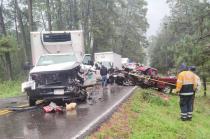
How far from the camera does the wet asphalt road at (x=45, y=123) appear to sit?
9988 millimetres

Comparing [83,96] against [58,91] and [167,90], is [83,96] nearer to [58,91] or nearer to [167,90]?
[58,91]

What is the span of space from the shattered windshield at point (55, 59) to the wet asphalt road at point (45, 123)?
9.74 feet

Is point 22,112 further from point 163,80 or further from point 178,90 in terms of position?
point 163,80

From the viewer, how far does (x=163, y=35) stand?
88.2 metres

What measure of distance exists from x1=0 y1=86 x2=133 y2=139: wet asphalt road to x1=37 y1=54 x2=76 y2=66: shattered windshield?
9.74ft

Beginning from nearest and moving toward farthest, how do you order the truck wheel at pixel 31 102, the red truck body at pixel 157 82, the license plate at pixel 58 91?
1. the license plate at pixel 58 91
2. the truck wheel at pixel 31 102
3. the red truck body at pixel 157 82

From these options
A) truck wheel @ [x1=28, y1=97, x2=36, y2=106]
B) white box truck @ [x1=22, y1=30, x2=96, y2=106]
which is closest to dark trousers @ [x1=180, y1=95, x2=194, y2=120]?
white box truck @ [x1=22, y1=30, x2=96, y2=106]

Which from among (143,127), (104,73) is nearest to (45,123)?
(143,127)

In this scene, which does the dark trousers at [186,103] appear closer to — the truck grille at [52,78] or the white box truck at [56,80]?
the white box truck at [56,80]

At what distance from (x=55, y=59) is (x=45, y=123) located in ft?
21.4

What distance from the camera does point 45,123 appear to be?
1184cm

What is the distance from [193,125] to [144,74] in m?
16.2

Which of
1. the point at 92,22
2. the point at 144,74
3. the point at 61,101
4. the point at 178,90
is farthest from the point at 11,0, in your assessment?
the point at 178,90

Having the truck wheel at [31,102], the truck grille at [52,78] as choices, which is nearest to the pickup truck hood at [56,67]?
the truck grille at [52,78]
